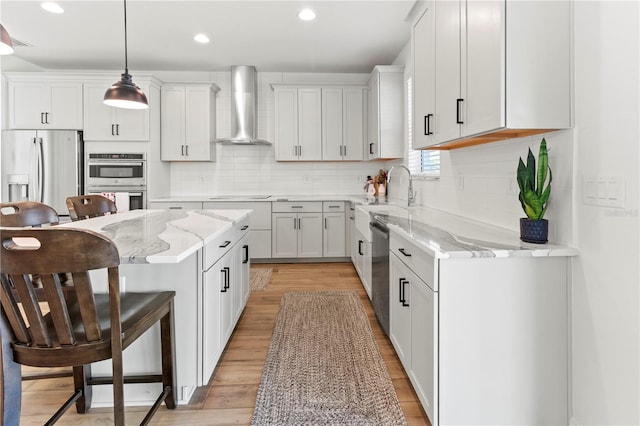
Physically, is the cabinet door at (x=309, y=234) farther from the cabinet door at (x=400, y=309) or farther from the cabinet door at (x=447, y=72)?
the cabinet door at (x=447, y=72)

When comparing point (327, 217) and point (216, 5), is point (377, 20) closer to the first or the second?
point (216, 5)

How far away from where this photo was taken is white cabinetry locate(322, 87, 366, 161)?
17.5 feet

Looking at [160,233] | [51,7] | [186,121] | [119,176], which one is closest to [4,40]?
[160,233]

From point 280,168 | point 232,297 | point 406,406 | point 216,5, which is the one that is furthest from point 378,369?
point 280,168

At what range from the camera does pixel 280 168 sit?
5.71 m

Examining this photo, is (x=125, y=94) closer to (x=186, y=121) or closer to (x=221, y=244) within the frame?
(x=221, y=244)

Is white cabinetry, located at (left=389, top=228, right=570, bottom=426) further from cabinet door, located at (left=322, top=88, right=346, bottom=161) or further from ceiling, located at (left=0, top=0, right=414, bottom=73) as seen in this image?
cabinet door, located at (left=322, top=88, right=346, bottom=161)

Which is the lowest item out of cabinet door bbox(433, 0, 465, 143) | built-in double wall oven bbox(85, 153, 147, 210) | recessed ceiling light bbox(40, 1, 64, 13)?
built-in double wall oven bbox(85, 153, 147, 210)

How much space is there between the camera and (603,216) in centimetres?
146

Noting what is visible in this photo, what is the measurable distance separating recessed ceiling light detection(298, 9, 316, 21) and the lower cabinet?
2.13m

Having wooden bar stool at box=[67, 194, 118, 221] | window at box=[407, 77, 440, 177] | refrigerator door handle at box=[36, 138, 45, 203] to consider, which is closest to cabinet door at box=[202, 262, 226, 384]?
wooden bar stool at box=[67, 194, 118, 221]

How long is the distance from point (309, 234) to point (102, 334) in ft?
12.7

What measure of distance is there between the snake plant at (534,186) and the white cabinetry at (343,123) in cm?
378

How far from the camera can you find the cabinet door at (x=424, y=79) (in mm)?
2422
